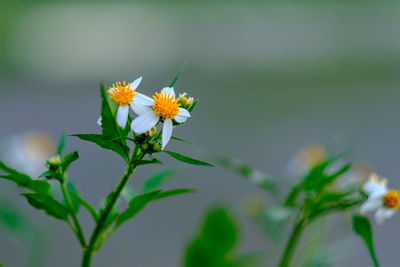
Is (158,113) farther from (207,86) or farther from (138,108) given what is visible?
(207,86)

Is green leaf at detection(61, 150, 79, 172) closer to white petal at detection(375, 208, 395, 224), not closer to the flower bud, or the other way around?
the flower bud

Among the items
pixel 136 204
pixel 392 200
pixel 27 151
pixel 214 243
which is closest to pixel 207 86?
pixel 27 151

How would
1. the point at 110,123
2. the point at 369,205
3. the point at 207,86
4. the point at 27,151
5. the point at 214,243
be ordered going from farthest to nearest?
the point at 207,86, the point at 27,151, the point at 214,243, the point at 369,205, the point at 110,123

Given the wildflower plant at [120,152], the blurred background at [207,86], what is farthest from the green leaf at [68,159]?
the blurred background at [207,86]

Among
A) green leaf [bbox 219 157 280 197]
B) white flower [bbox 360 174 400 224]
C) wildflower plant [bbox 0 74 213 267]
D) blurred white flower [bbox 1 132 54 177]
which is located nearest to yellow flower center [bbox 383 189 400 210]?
white flower [bbox 360 174 400 224]

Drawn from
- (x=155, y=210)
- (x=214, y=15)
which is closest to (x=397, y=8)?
(x=214, y=15)

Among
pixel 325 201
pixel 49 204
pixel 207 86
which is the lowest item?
pixel 49 204
